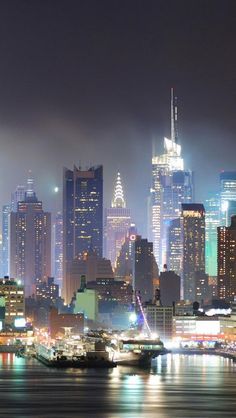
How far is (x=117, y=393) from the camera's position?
76.2m

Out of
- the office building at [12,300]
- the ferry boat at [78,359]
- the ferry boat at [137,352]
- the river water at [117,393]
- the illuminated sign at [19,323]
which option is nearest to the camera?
the river water at [117,393]

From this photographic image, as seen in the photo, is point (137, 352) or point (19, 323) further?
point (19, 323)

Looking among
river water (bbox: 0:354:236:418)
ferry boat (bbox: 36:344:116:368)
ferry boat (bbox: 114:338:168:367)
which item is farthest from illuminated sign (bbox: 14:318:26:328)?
river water (bbox: 0:354:236:418)

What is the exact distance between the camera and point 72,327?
7844 inches

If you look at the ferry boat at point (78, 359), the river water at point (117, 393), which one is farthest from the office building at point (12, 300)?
the river water at point (117, 393)

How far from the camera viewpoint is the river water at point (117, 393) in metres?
64.2

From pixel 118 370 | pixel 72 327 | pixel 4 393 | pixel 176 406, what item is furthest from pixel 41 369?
pixel 72 327

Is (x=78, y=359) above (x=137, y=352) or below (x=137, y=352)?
below

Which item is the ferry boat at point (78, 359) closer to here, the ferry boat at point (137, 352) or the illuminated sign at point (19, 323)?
the ferry boat at point (137, 352)

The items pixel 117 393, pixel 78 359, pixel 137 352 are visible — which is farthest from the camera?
pixel 137 352

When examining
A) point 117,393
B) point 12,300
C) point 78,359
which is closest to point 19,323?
point 12,300

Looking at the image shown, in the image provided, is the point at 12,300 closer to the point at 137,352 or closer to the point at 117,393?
the point at 137,352

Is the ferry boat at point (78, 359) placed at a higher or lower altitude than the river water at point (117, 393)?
higher

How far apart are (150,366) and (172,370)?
32.9 feet
